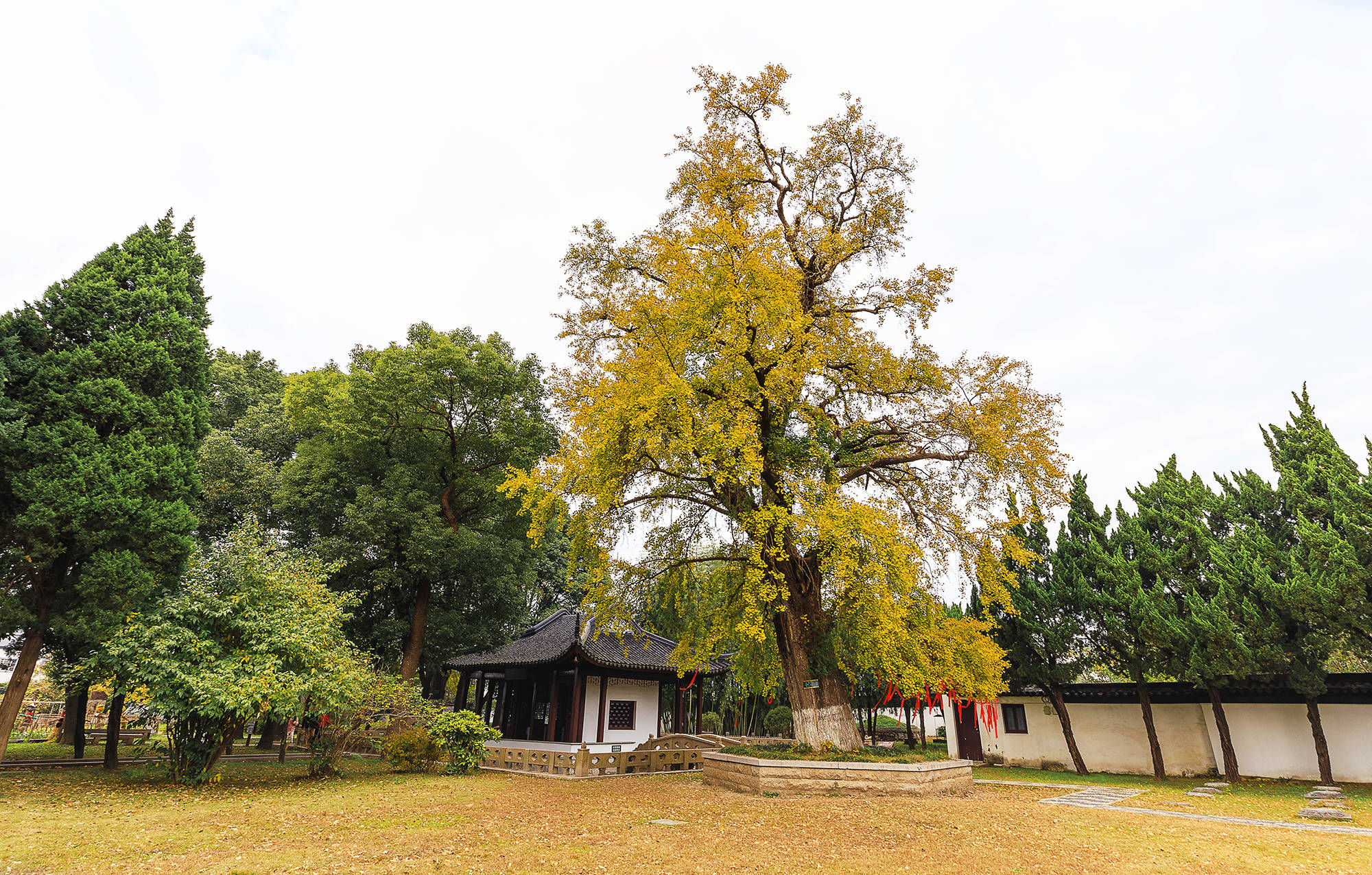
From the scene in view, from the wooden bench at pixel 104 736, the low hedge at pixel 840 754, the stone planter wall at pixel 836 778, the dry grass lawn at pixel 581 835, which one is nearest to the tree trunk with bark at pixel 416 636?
the dry grass lawn at pixel 581 835

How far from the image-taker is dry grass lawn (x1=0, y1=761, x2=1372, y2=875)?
6762 millimetres

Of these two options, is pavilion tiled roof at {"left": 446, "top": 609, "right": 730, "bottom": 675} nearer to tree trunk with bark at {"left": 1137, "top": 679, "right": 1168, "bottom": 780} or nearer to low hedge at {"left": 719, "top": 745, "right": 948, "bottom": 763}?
low hedge at {"left": 719, "top": 745, "right": 948, "bottom": 763}

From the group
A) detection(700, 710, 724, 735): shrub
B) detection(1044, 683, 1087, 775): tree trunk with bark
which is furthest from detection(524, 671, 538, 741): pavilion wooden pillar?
detection(1044, 683, 1087, 775): tree trunk with bark

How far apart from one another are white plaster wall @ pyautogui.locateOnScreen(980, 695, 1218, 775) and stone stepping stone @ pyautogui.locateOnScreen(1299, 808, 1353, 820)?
9.53m

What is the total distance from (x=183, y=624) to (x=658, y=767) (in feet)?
39.3

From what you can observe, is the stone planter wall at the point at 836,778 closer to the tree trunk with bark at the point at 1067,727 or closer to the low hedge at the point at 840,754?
the low hedge at the point at 840,754

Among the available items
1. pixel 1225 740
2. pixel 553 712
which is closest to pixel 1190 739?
pixel 1225 740

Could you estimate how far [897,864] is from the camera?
711cm

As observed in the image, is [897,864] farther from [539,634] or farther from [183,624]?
[539,634]

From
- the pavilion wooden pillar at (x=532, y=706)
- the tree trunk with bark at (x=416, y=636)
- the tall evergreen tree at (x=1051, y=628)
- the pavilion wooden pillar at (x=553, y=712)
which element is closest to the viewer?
the tall evergreen tree at (x=1051, y=628)

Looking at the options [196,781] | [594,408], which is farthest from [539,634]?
[594,408]

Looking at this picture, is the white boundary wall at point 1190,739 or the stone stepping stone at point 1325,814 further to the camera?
the white boundary wall at point 1190,739

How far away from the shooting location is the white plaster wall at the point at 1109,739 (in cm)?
1927

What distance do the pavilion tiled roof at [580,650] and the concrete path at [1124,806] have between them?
9194 millimetres
